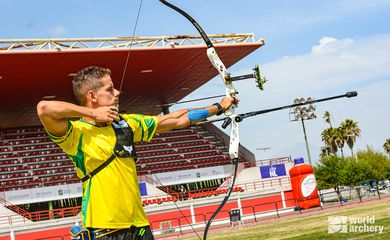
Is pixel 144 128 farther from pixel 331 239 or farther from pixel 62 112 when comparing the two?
pixel 331 239

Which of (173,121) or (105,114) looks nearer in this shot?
(105,114)

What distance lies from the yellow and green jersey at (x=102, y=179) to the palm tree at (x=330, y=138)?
89.4 m

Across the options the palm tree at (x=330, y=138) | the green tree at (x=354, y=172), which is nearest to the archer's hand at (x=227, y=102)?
the green tree at (x=354, y=172)

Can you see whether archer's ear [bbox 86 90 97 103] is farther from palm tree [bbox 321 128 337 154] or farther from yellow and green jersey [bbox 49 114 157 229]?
palm tree [bbox 321 128 337 154]

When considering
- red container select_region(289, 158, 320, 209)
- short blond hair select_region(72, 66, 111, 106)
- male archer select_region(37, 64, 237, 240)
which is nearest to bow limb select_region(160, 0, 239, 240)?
male archer select_region(37, 64, 237, 240)

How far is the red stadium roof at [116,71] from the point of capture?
28078mm

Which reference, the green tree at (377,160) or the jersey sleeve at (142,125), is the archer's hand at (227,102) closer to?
the jersey sleeve at (142,125)

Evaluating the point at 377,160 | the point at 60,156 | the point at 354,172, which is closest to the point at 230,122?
the point at 60,156

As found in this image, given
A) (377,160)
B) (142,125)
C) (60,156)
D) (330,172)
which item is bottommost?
(142,125)

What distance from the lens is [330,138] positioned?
9162 centimetres

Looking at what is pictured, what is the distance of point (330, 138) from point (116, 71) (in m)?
64.3

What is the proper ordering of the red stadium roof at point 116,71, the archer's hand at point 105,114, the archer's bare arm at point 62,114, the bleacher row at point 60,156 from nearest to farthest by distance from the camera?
the archer's bare arm at point 62,114 → the archer's hand at point 105,114 → the red stadium roof at point 116,71 → the bleacher row at point 60,156

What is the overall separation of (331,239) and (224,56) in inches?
834

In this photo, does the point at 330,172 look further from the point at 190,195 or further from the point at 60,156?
the point at 60,156
